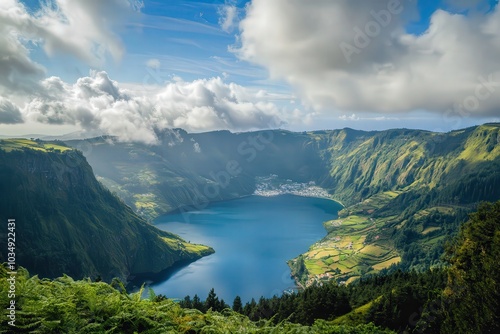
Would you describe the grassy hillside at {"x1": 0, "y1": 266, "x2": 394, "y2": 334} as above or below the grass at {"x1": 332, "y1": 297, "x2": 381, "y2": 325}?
above

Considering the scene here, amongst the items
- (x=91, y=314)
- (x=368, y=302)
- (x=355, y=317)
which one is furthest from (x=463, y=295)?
(x=368, y=302)

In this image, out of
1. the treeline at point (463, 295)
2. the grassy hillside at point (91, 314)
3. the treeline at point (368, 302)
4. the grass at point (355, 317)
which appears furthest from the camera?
the grass at point (355, 317)

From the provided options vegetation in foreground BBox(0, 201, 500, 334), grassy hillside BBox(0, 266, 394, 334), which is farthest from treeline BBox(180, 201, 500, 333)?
grassy hillside BBox(0, 266, 394, 334)

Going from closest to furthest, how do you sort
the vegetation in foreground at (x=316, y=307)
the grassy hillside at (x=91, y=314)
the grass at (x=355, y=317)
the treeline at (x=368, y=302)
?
the grassy hillside at (x=91, y=314)
the vegetation in foreground at (x=316, y=307)
the treeline at (x=368, y=302)
the grass at (x=355, y=317)

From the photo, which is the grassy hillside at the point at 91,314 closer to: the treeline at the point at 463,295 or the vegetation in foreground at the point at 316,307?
the vegetation in foreground at the point at 316,307

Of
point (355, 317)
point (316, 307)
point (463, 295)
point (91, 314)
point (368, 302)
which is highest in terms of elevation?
point (91, 314)

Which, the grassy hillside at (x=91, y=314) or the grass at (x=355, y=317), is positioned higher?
the grassy hillside at (x=91, y=314)

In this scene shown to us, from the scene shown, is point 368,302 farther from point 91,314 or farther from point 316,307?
point 91,314

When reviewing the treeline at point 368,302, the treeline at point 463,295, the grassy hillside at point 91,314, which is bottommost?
the treeline at point 368,302

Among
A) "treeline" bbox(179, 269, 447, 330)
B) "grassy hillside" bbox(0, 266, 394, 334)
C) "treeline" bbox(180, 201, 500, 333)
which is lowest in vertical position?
"treeline" bbox(179, 269, 447, 330)

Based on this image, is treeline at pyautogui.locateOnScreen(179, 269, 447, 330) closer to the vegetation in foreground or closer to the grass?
the vegetation in foreground

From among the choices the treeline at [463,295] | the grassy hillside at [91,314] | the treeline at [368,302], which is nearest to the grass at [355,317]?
the treeline at [463,295]

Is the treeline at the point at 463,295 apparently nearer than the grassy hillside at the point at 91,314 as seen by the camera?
No
